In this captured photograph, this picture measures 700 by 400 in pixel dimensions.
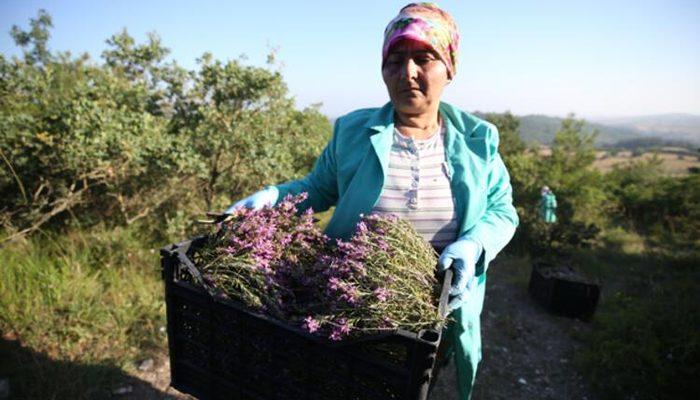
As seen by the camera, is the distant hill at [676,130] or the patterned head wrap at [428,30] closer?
the patterned head wrap at [428,30]

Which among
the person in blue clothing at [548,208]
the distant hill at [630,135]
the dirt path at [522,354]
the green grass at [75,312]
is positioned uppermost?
the distant hill at [630,135]

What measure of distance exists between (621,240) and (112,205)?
32.2 feet

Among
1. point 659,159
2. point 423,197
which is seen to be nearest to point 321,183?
point 423,197

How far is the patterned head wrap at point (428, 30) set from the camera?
169cm

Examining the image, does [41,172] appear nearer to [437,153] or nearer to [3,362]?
[3,362]

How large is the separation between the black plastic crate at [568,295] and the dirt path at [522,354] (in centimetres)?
12

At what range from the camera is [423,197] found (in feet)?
6.09

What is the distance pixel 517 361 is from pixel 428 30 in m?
→ 3.85

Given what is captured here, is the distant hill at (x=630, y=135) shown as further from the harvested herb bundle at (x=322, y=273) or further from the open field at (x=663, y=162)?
the harvested herb bundle at (x=322, y=273)

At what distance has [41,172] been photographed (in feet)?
12.8

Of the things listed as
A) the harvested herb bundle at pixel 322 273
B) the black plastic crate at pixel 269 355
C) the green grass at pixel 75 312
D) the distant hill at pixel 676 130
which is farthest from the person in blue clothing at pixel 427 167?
the distant hill at pixel 676 130

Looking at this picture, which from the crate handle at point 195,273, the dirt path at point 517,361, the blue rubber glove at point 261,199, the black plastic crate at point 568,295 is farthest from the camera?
the black plastic crate at point 568,295

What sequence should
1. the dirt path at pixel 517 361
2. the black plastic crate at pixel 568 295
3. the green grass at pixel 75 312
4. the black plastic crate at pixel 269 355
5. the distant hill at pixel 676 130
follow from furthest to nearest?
the distant hill at pixel 676 130 → the black plastic crate at pixel 568 295 → the dirt path at pixel 517 361 → the green grass at pixel 75 312 → the black plastic crate at pixel 269 355

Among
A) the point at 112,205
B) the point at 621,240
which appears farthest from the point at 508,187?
the point at 621,240
